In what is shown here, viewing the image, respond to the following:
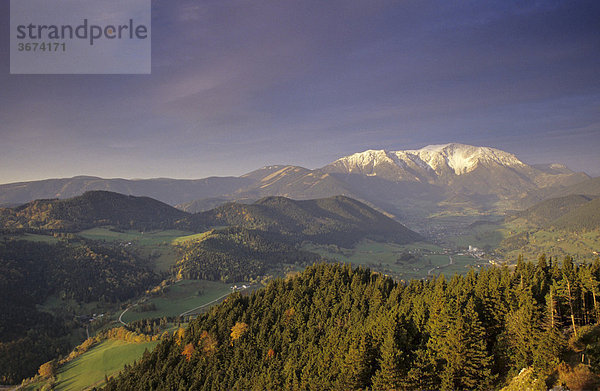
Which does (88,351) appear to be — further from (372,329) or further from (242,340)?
(372,329)

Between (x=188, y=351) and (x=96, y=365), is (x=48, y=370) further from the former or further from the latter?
(x=188, y=351)

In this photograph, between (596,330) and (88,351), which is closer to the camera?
(596,330)

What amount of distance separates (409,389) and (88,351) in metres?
178

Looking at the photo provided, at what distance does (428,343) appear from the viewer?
40.6 meters

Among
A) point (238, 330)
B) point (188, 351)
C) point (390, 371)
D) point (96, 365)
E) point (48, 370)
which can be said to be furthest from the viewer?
point (96, 365)

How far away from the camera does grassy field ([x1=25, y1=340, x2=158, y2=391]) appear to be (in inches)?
4788

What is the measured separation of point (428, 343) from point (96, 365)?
15596 centimetres

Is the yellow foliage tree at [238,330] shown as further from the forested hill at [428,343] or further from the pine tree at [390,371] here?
the pine tree at [390,371]

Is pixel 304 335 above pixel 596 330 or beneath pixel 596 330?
beneath

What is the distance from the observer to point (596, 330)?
36.0m

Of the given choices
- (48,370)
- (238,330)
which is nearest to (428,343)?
(238,330)

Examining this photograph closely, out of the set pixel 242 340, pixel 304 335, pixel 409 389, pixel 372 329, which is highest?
pixel 372 329

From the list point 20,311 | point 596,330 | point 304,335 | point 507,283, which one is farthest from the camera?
point 20,311

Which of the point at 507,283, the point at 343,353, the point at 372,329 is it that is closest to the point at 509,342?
the point at 507,283
